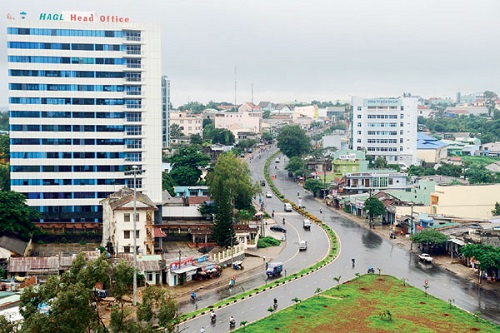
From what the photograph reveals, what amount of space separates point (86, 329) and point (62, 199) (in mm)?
49680

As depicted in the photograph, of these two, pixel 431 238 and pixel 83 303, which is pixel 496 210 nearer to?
pixel 431 238

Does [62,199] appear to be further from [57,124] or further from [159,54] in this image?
[159,54]

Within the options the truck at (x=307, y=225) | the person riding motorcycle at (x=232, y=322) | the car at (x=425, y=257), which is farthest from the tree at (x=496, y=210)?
the person riding motorcycle at (x=232, y=322)

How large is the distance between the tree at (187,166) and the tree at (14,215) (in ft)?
150

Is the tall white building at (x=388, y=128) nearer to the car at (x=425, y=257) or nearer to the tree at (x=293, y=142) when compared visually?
the tree at (x=293, y=142)

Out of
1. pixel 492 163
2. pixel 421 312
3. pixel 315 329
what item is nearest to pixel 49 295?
pixel 315 329

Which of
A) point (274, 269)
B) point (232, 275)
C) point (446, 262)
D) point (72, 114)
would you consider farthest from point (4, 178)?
point (446, 262)

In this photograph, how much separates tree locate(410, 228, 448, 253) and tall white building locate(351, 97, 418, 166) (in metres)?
77.7

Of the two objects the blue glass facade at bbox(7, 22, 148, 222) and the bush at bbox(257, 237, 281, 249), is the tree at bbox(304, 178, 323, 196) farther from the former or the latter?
the blue glass facade at bbox(7, 22, 148, 222)

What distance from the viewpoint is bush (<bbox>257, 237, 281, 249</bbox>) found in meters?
78.3

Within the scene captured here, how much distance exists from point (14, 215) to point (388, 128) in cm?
10083

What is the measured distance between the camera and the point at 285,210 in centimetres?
10269

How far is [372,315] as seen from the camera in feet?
168

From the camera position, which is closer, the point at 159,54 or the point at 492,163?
the point at 159,54
